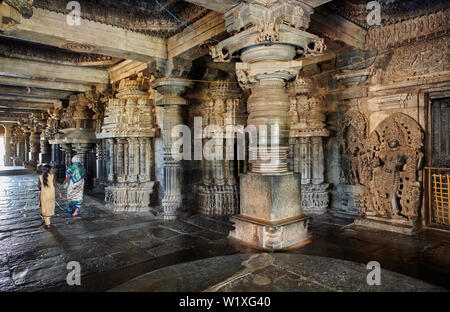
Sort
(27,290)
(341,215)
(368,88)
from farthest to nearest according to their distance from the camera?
1. (341,215)
2. (368,88)
3. (27,290)

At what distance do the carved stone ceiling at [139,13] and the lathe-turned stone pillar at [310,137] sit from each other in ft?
9.75

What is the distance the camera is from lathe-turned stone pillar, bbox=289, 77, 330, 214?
6.87 metres

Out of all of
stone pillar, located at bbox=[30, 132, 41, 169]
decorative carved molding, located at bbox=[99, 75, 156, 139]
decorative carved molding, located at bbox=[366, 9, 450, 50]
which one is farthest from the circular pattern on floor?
stone pillar, located at bbox=[30, 132, 41, 169]

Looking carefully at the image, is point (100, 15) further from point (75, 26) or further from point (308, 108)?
point (308, 108)

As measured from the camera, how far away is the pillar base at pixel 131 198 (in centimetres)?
754

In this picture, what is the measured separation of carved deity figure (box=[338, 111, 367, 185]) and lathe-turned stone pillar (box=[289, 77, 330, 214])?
0.50 meters

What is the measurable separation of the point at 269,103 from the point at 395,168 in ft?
9.53

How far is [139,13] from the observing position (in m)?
5.70

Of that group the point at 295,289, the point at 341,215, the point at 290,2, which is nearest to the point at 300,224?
the point at 295,289

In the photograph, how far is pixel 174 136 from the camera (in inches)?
270

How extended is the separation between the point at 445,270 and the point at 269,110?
9.79 feet

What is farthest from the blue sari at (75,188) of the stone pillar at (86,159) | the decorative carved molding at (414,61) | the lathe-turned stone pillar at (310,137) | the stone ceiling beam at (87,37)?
the decorative carved molding at (414,61)

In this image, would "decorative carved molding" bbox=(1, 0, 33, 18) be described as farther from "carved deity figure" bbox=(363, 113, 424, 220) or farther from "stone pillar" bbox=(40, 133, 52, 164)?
"stone pillar" bbox=(40, 133, 52, 164)

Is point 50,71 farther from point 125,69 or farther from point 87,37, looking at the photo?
point 87,37
